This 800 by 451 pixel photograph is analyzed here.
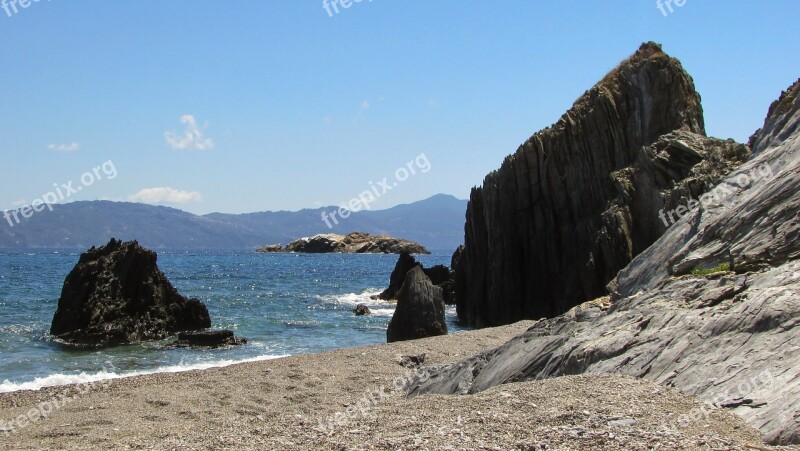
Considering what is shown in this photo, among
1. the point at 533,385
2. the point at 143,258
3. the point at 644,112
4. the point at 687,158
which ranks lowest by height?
the point at 533,385

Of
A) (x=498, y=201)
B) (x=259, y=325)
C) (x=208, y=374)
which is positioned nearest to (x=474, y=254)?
(x=498, y=201)

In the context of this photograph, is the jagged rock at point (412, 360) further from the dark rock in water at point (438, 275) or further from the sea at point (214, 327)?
the dark rock in water at point (438, 275)

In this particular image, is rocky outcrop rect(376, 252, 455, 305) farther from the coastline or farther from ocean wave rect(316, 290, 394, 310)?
the coastline

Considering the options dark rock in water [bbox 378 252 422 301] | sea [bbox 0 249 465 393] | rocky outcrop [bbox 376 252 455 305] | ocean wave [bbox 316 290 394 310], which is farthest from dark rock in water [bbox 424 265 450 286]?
sea [bbox 0 249 465 393]

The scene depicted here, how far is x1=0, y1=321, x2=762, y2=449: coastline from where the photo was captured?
8.80 meters

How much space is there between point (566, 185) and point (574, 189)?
71cm

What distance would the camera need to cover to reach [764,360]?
369 inches

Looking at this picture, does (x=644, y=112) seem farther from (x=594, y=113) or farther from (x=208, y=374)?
(x=208, y=374)

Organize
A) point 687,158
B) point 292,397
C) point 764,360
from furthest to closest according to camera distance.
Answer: point 687,158, point 292,397, point 764,360

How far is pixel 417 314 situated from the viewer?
2897cm

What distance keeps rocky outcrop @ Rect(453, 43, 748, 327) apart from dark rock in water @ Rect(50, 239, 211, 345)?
17580 mm

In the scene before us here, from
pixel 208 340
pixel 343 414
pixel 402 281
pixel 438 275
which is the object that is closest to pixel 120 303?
pixel 208 340

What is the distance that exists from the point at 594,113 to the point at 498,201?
7.70m

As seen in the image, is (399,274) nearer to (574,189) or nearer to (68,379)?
(574,189)
